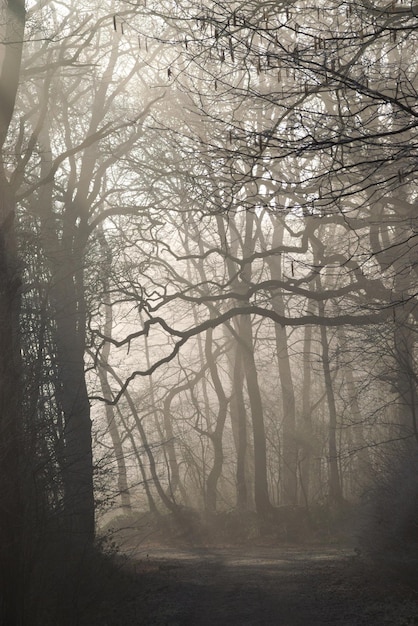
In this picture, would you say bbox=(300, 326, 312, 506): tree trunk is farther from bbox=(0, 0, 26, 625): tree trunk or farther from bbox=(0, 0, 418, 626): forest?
bbox=(0, 0, 26, 625): tree trunk

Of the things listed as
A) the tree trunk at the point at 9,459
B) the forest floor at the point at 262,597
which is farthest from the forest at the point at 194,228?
the forest floor at the point at 262,597

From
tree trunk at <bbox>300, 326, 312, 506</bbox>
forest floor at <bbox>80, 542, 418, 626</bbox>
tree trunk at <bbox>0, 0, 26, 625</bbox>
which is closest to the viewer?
tree trunk at <bbox>0, 0, 26, 625</bbox>

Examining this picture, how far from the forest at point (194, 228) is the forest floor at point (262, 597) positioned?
1.72 feet

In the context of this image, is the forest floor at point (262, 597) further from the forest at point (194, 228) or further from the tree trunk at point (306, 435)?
the tree trunk at point (306, 435)

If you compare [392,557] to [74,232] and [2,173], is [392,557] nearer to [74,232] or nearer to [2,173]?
[2,173]

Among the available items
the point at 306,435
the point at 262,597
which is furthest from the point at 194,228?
the point at 306,435

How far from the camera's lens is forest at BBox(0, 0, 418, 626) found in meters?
8.76

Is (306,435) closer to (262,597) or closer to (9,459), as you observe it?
(262,597)

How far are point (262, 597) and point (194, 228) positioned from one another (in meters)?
7.99

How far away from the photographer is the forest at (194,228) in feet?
28.7

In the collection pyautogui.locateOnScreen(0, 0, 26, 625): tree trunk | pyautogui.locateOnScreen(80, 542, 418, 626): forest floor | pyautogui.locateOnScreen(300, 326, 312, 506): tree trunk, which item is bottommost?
pyautogui.locateOnScreen(80, 542, 418, 626): forest floor

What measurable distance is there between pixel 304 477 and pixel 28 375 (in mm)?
27535

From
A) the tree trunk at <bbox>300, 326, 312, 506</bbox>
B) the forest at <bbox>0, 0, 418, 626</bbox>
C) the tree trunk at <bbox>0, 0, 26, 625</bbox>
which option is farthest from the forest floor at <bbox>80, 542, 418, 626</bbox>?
the tree trunk at <bbox>300, 326, 312, 506</bbox>

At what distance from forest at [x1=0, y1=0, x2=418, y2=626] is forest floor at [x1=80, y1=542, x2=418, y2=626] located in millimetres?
523
